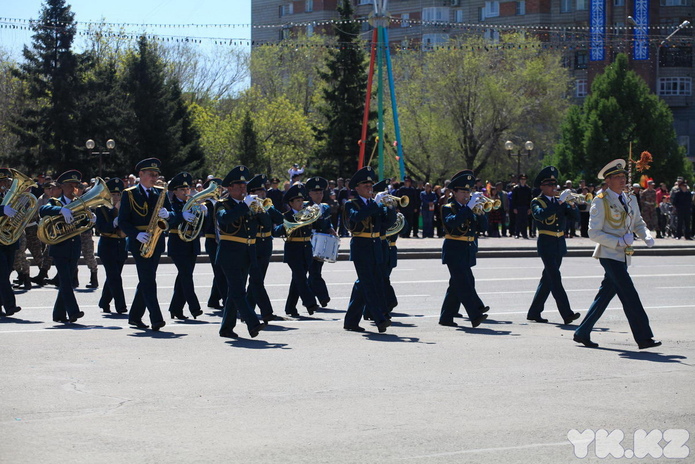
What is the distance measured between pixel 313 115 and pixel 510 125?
615 inches

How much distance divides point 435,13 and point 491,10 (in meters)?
4.67

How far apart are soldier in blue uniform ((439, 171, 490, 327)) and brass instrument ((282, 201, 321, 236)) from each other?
2117 mm

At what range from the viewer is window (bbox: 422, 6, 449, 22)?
83500 millimetres

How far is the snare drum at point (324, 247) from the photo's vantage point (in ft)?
48.8

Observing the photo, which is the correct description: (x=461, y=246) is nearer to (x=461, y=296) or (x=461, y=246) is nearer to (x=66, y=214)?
(x=461, y=296)

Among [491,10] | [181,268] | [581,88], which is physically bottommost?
[181,268]

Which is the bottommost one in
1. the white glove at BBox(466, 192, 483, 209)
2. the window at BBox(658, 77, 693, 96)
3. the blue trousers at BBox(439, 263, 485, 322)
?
the blue trousers at BBox(439, 263, 485, 322)

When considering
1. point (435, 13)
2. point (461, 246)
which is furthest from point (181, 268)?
point (435, 13)

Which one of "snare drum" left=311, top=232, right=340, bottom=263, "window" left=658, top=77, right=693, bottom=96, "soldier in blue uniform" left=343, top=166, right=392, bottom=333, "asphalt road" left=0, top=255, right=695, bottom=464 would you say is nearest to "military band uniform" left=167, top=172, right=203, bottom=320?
"asphalt road" left=0, top=255, right=695, bottom=464

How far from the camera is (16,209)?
14297 mm

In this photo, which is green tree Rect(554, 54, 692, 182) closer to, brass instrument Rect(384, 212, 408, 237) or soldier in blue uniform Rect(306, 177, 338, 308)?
soldier in blue uniform Rect(306, 177, 338, 308)

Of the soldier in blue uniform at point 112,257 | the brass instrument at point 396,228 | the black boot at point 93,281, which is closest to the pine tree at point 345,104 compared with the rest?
the black boot at point 93,281

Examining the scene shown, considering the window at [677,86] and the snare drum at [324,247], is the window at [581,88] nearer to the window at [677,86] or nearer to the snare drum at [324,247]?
the window at [677,86]

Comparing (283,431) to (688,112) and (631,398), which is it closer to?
(631,398)
